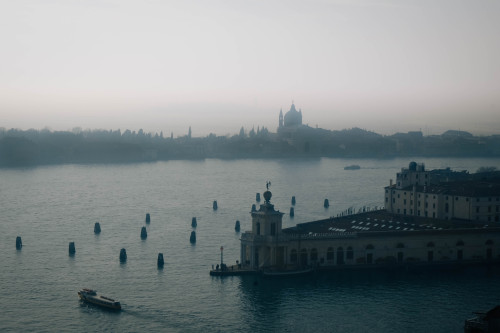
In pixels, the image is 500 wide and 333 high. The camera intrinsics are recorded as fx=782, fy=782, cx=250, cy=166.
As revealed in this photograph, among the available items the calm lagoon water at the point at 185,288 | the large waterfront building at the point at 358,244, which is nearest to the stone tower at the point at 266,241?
the large waterfront building at the point at 358,244

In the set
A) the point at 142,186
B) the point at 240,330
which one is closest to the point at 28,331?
the point at 240,330

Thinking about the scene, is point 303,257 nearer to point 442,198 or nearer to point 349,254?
point 349,254

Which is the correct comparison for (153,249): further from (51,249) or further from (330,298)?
(330,298)

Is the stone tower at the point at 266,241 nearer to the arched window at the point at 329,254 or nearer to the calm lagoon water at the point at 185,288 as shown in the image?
the calm lagoon water at the point at 185,288

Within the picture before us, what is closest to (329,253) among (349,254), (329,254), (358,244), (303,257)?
(329,254)

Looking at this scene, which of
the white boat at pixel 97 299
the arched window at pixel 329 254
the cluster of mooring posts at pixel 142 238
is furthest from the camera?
the cluster of mooring posts at pixel 142 238

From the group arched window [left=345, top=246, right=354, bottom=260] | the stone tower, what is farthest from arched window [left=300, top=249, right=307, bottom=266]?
arched window [left=345, top=246, right=354, bottom=260]
